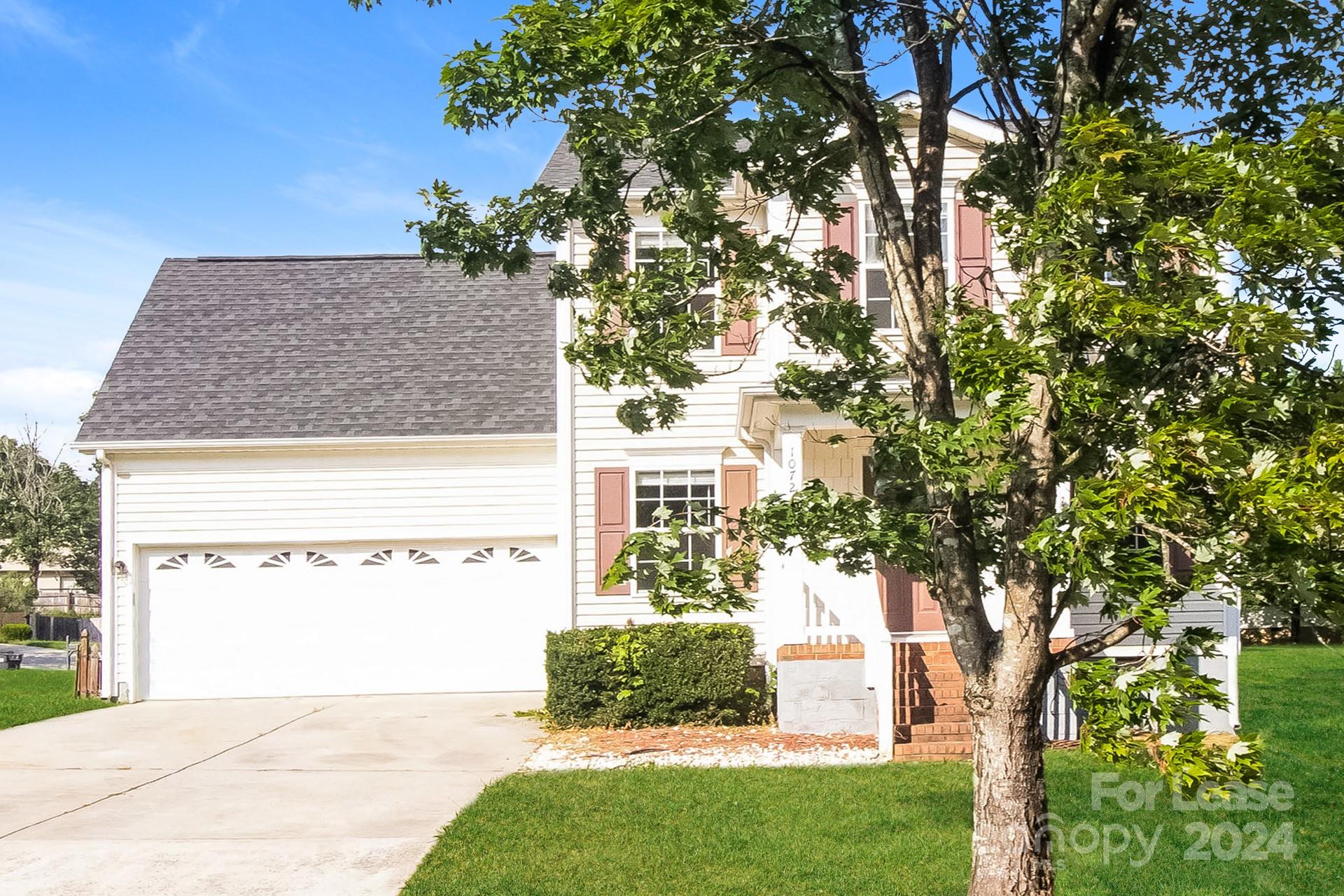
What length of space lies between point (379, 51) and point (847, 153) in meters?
2.85

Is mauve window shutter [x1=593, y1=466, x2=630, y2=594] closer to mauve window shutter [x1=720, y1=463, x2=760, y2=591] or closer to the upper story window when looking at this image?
mauve window shutter [x1=720, y1=463, x2=760, y2=591]

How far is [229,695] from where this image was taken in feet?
51.0

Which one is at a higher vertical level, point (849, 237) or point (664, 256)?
point (849, 237)

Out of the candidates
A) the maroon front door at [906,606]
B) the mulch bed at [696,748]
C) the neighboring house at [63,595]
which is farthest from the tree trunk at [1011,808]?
the neighboring house at [63,595]

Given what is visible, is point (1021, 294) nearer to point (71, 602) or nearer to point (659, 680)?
point (659, 680)

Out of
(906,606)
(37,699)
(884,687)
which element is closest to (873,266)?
(906,606)

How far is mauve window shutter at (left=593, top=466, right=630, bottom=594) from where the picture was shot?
14.4m

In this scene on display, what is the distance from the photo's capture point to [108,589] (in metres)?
15.4

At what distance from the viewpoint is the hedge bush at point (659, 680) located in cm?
1227

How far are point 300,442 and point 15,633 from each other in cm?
2033

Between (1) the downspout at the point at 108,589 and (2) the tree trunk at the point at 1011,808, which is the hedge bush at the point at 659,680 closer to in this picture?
(1) the downspout at the point at 108,589

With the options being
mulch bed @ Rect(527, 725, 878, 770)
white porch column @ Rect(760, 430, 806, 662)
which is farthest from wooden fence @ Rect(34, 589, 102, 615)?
mulch bed @ Rect(527, 725, 878, 770)

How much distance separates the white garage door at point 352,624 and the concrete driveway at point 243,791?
74 cm

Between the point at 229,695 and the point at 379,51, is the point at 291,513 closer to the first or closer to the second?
the point at 229,695
